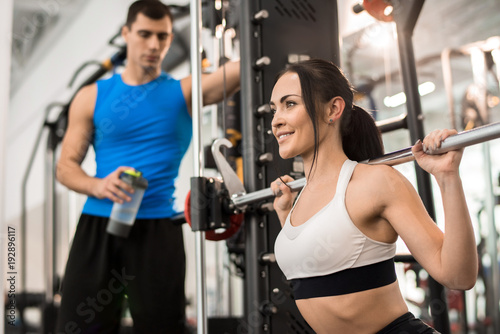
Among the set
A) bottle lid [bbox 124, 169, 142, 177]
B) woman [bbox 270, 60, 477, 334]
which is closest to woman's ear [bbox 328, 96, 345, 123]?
woman [bbox 270, 60, 477, 334]

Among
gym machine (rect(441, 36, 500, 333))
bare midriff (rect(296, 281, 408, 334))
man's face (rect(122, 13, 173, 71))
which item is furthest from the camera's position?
gym machine (rect(441, 36, 500, 333))

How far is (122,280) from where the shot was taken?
1.72 meters

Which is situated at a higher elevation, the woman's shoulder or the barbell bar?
the barbell bar

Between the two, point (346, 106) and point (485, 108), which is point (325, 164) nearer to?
point (346, 106)

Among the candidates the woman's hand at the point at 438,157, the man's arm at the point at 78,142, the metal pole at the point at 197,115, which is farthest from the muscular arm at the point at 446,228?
the man's arm at the point at 78,142

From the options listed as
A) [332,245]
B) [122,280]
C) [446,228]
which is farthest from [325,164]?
[122,280]

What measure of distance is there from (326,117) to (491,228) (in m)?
2.45

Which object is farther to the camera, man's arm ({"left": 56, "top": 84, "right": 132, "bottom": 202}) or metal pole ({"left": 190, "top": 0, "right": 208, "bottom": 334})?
man's arm ({"left": 56, "top": 84, "right": 132, "bottom": 202})

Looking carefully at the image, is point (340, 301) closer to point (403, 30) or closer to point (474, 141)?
point (474, 141)

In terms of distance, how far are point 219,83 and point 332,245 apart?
1.02m

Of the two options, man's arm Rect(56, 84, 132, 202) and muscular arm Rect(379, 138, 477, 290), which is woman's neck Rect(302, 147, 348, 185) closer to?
muscular arm Rect(379, 138, 477, 290)

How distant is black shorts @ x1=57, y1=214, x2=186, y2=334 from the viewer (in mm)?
1688

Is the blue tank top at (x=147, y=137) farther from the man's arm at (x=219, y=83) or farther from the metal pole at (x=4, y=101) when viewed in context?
the metal pole at (x=4, y=101)

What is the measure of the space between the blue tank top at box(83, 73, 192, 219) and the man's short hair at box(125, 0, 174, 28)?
1.01ft
